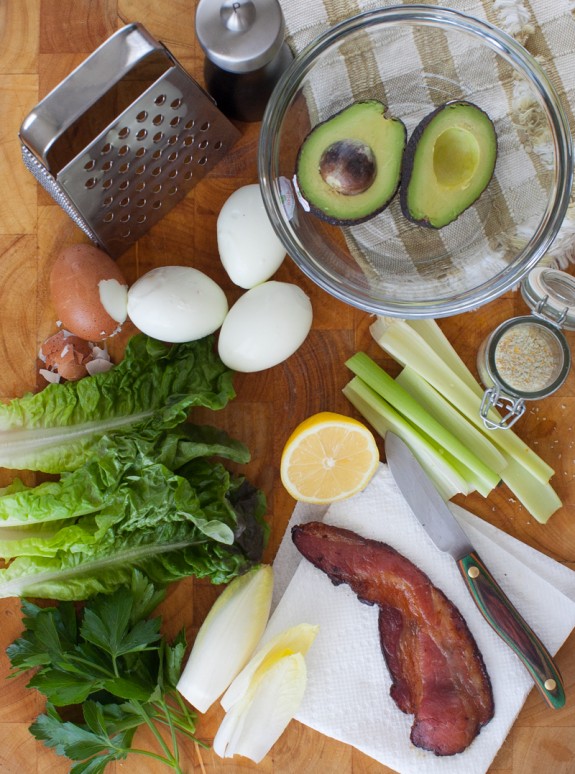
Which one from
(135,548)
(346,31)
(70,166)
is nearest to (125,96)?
(70,166)

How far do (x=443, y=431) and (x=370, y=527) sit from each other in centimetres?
20

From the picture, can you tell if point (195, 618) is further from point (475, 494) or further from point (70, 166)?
point (70, 166)

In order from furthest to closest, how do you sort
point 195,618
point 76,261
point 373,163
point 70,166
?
point 195,618 < point 76,261 < point 70,166 < point 373,163

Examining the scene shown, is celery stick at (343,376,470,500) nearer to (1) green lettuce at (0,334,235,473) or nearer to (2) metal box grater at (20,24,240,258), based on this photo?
(1) green lettuce at (0,334,235,473)

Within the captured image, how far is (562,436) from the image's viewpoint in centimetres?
130

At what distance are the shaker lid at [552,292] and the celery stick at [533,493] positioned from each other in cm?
25

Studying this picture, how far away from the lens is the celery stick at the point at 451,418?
1.27m

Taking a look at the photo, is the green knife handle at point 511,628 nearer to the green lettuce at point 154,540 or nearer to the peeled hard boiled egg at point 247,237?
the green lettuce at point 154,540

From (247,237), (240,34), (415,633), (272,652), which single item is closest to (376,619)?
(415,633)

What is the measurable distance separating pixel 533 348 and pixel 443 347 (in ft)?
0.46

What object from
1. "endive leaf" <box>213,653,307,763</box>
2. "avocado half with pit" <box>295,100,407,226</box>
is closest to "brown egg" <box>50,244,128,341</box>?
"avocado half with pit" <box>295,100,407,226</box>

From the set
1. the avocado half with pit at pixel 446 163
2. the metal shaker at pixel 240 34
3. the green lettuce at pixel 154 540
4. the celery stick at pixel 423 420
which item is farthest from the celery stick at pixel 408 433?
the metal shaker at pixel 240 34

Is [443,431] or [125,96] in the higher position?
[125,96]

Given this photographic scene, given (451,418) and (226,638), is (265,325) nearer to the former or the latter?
(451,418)
